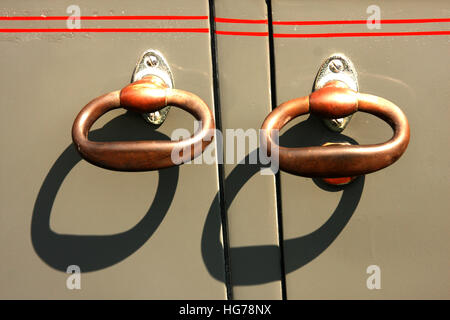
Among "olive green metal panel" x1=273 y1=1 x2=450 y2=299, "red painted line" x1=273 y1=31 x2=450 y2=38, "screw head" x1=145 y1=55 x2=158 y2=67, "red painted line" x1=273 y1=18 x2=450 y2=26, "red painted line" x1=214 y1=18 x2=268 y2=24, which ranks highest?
"red painted line" x1=214 y1=18 x2=268 y2=24

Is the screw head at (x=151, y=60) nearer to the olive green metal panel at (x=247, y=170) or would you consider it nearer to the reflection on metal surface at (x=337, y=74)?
the olive green metal panel at (x=247, y=170)

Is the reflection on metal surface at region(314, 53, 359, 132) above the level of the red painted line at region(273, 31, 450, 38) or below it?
below

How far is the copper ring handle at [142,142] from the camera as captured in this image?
1.56 ft

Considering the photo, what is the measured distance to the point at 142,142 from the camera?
1.59 ft

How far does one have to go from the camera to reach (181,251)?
21.9 inches

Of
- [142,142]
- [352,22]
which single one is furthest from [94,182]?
[352,22]

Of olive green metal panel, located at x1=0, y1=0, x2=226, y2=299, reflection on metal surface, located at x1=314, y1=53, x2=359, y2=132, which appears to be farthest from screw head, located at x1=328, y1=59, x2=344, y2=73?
olive green metal panel, located at x1=0, y1=0, x2=226, y2=299

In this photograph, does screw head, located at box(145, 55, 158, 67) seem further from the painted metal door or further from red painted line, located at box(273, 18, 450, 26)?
red painted line, located at box(273, 18, 450, 26)

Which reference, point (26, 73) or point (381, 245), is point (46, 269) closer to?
point (26, 73)

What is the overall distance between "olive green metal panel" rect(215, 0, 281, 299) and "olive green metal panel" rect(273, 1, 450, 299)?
0.02 m

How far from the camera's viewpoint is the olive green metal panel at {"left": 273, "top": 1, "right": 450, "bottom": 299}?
1.71 feet

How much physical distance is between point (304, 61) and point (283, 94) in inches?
1.9

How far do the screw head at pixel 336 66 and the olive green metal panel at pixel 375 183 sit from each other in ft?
0.04

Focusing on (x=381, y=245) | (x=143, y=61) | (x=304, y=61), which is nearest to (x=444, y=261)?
(x=381, y=245)
